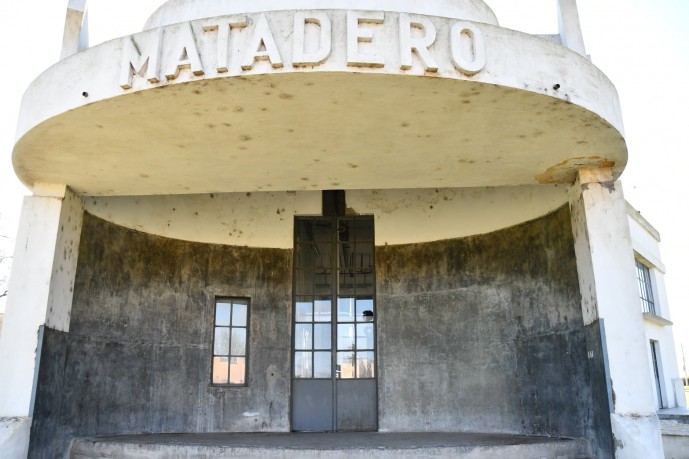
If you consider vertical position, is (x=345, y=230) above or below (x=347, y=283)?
above

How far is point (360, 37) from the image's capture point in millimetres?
6109

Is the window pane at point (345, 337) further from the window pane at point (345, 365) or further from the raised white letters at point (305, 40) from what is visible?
the raised white letters at point (305, 40)

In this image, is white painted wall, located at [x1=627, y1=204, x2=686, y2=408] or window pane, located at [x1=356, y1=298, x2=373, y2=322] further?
white painted wall, located at [x1=627, y1=204, x2=686, y2=408]

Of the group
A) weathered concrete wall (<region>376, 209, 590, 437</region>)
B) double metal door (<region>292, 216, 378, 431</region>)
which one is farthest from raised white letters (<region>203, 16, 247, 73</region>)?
double metal door (<region>292, 216, 378, 431</region>)

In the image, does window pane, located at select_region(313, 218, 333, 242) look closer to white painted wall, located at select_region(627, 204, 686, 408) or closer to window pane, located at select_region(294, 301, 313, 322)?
window pane, located at select_region(294, 301, 313, 322)

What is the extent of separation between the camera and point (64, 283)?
8820 mm

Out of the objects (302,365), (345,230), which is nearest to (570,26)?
(345,230)

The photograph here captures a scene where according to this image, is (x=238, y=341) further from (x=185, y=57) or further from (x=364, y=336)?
(x=185, y=57)

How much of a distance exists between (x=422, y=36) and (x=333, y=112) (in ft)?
4.01

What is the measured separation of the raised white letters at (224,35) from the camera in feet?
20.2

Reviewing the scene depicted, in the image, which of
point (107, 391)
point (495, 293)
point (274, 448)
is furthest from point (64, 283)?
point (495, 293)

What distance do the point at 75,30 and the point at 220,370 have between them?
20.2ft

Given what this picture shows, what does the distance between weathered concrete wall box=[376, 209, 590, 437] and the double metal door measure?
12.2 inches

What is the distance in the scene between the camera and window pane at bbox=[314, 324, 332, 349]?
37.4ft
